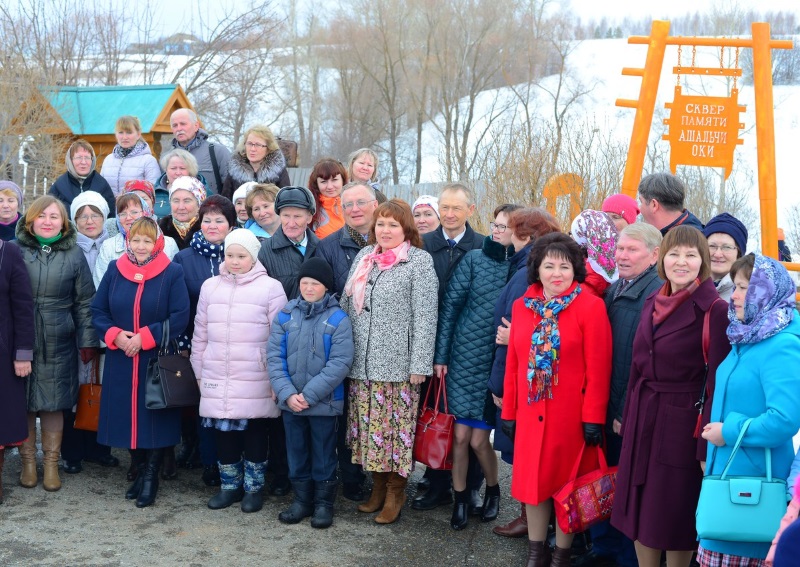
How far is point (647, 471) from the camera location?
4.11 metres

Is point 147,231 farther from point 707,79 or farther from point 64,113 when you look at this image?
point 707,79

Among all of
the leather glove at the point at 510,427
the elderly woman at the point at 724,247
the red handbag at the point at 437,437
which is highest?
the elderly woman at the point at 724,247

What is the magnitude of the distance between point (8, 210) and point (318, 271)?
9.67 ft

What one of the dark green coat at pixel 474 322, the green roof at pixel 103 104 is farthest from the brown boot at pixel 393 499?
the green roof at pixel 103 104

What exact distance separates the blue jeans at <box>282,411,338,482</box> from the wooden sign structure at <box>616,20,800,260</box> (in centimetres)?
499

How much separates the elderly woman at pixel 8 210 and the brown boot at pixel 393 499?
3.60 meters

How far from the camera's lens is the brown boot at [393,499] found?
552 centimetres

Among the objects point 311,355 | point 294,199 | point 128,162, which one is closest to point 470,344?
point 311,355

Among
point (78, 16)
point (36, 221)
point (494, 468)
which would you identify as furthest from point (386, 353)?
point (78, 16)

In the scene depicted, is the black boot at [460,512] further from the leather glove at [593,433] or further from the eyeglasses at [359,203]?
Result: the eyeglasses at [359,203]

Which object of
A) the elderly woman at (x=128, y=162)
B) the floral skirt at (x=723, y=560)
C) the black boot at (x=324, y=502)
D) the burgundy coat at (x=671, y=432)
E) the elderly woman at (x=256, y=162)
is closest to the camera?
the floral skirt at (x=723, y=560)

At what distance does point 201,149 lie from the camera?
319 inches

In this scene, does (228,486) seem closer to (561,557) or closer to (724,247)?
(561,557)

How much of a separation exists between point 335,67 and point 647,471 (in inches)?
1434
